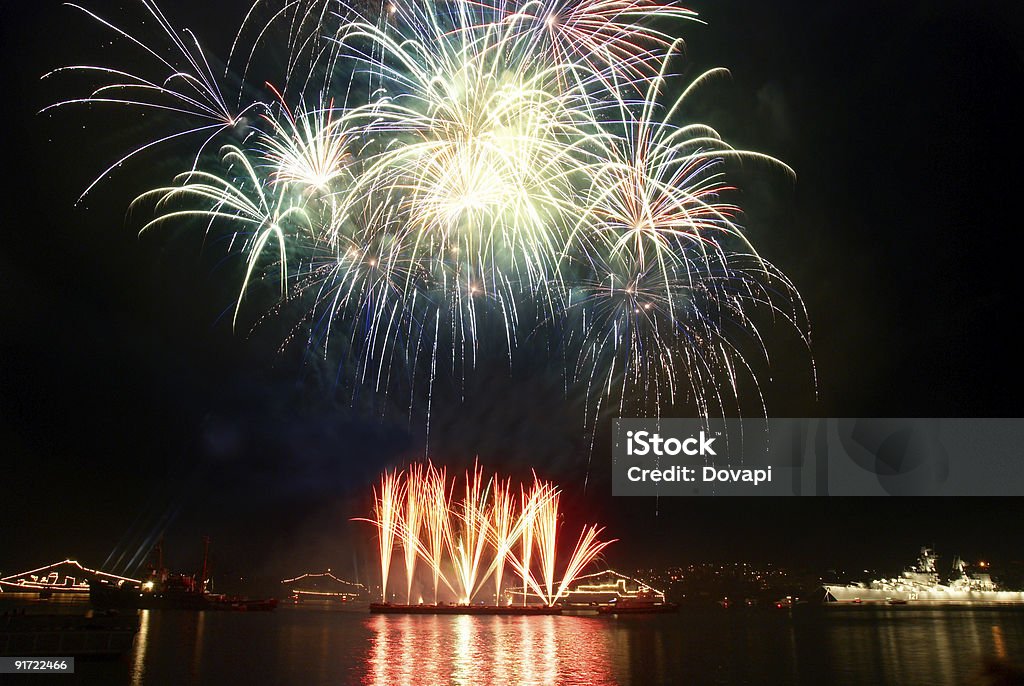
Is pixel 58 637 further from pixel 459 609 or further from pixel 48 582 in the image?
pixel 48 582

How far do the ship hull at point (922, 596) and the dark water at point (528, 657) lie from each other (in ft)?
293

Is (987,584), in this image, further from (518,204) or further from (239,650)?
(518,204)

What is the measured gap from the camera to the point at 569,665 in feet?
106

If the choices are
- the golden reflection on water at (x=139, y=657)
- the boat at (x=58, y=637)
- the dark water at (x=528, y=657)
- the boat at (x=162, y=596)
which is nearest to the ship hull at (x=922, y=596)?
the dark water at (x=528, y=657)

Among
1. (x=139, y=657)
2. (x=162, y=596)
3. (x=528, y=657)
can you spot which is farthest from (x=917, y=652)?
(x=162, y=596)

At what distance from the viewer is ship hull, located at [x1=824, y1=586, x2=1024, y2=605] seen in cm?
14200

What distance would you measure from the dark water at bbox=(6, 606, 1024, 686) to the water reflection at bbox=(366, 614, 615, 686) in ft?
0.19

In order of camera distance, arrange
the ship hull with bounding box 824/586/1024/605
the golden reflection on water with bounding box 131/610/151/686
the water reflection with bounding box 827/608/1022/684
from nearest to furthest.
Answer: the golden reflection on water with bounding box 131/610/151/686 → the water reflection with bounding box 827/608/1022/684 → the ship hull with bounding box 824/586/1024/605

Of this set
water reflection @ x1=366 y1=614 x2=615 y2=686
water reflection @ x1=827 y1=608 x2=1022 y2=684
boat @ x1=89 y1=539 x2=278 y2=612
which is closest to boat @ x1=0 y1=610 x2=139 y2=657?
water reflection @ x1=366 y1=614 x2=615 y2=686

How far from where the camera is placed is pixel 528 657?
35531mm

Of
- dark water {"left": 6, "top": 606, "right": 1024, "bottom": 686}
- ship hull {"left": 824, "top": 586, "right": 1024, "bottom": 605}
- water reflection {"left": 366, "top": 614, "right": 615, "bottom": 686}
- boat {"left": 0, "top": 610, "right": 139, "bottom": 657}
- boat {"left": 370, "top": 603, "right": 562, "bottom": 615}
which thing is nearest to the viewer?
boat {"left": 0, "top": 610, "right": 139, "bottom": 657}

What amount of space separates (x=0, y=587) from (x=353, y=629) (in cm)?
8249

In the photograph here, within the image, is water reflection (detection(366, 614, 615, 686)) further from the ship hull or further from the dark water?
the ship hull

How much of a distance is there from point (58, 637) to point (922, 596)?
153 meters
